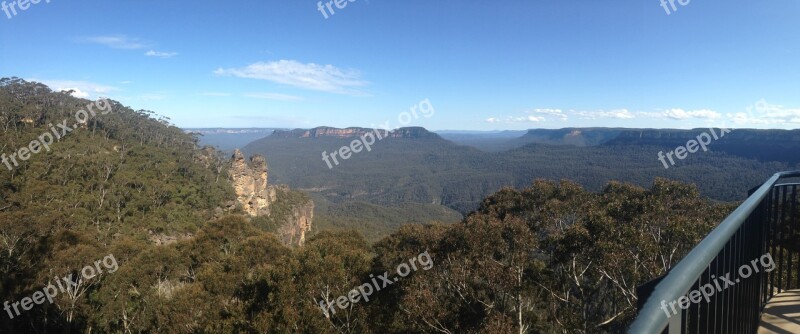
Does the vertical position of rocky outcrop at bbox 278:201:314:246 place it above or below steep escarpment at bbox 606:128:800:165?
below

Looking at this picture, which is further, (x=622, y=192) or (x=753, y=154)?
(x=753, y=154)

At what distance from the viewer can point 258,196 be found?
50.3 meters

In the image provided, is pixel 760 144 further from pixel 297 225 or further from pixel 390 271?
pixel 390 271

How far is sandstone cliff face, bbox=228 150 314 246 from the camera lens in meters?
46.4

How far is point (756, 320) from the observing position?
2.99 meters

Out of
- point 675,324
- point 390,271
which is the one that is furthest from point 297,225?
point 675,324

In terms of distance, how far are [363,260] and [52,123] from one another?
129 ft

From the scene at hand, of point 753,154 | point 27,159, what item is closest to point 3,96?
point 27,159

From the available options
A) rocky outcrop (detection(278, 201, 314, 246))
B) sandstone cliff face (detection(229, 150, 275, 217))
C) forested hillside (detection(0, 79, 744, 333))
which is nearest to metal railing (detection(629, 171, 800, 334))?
forested hillside (detection(0, 79, 744, 333))

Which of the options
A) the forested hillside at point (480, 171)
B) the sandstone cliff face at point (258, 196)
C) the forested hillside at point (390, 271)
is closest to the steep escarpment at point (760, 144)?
the forested hillside at point (480, 171)

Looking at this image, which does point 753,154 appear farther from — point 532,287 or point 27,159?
point 27,159

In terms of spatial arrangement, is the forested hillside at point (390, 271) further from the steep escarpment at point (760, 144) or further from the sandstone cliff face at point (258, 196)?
the steep escarpment at point (760, 144)

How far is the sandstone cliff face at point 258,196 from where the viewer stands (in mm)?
46438

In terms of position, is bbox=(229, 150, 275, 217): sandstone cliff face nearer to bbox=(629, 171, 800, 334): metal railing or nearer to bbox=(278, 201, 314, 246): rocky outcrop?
bbox=(278, 201, 314, 246): rocky outcrop
